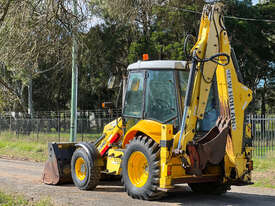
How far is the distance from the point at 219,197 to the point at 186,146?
76.8 inches

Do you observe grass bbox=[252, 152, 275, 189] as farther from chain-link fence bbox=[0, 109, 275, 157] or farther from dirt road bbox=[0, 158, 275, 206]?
chain-link fence bbox=[0, 109, 275, 157]

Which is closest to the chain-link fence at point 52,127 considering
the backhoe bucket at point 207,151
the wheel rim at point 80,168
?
the wheel rim at point 80,168

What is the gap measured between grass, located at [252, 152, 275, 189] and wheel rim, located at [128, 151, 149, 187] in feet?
14.5

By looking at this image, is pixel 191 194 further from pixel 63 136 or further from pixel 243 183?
pixel 63 136

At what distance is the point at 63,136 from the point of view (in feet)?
77.7

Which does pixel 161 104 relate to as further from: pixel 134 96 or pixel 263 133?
pixel 263 133

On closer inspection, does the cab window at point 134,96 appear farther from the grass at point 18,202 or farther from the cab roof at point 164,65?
the grass at point 18,202

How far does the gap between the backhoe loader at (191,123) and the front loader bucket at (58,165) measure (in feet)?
5.72

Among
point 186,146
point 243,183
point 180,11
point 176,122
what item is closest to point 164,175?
point 186,146

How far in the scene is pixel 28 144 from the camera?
22.6 m

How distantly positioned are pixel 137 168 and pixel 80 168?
1.99m

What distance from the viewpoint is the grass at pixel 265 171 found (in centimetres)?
1116

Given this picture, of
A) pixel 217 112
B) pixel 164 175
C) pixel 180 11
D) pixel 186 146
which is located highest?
pixel 180 11

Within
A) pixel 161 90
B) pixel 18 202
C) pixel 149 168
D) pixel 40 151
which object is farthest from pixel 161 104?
pixel 40 151
